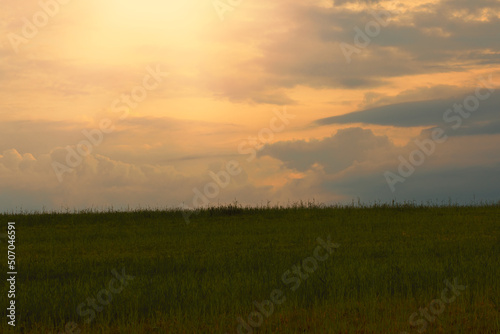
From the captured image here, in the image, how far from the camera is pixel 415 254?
18234 mm

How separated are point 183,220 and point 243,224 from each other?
4072 mm

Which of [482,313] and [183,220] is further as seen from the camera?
[183,220]

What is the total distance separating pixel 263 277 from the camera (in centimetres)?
1409

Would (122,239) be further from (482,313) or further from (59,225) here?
(482,313)

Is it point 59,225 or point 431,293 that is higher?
point 59,225

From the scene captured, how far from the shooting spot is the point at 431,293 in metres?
12.6

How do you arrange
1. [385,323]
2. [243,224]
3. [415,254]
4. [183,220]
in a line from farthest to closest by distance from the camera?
[183,220] < [243,224] < [415,254] < [385,323]

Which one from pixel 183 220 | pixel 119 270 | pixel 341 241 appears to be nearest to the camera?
pixel 119 270

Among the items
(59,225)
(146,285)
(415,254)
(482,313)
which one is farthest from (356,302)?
(59,225)

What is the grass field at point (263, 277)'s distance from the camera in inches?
408

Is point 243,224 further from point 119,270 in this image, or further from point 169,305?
point 169,305

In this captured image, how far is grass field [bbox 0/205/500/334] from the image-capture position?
10352 mm

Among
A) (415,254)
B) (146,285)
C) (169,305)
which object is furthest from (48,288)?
(415,254)

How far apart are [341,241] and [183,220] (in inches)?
443
